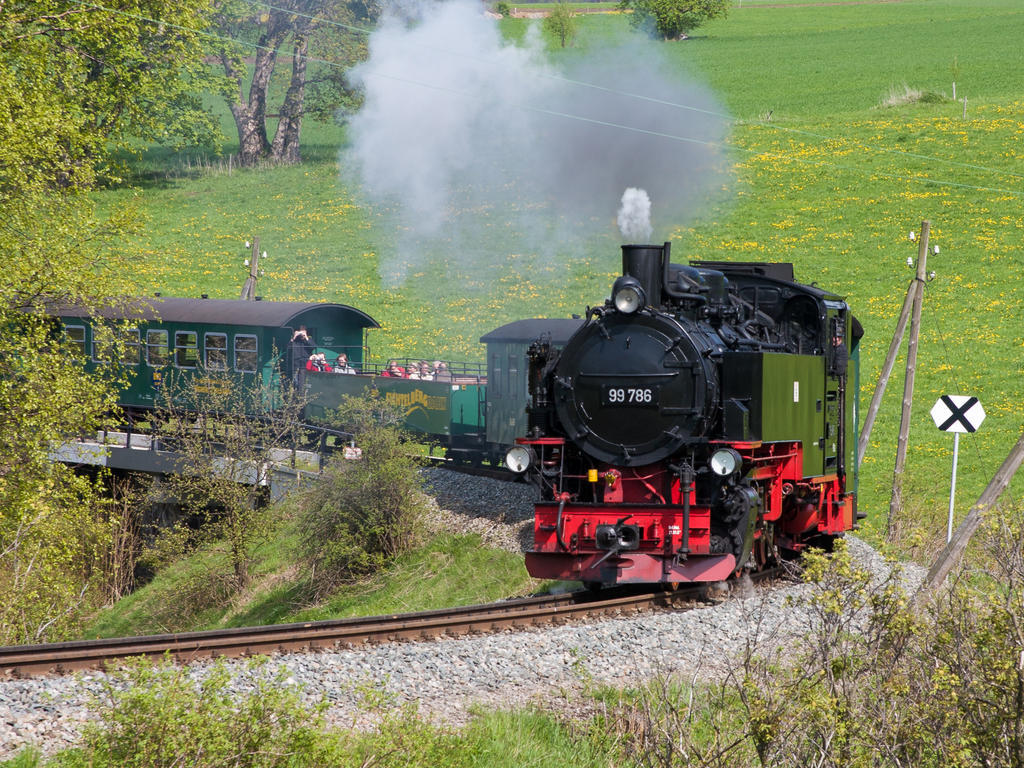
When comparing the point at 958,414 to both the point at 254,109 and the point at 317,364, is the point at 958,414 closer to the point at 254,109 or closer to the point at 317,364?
the point at 317,364

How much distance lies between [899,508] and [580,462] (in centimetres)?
785

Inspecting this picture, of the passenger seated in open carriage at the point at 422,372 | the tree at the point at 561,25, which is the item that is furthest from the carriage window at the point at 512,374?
the tree at the point at 561,25

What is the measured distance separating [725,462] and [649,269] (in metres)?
2.12

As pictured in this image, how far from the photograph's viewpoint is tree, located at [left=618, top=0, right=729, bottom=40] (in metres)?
35.4

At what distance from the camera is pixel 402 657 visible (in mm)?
8633

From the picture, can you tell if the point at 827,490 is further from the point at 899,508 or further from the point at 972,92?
the point at 972,92

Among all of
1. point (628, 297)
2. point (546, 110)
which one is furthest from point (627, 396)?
point (546, 110)

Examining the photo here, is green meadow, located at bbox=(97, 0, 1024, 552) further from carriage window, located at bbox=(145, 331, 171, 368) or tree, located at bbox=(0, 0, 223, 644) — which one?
carriage window, located at bbox=(145, 331, 171, 368)

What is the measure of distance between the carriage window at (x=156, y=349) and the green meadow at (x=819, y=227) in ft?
6.04

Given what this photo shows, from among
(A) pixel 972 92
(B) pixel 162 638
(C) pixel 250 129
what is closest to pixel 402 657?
(B) pixel 162 638

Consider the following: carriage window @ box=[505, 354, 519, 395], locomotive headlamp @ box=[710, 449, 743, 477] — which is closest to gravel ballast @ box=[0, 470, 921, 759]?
locomotive headlamp @ box=[710, 449, 743, 477]

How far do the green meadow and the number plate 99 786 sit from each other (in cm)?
736

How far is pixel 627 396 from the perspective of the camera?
416 inches

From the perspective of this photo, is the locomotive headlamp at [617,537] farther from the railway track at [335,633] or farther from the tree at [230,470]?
the tree at [230,470]
